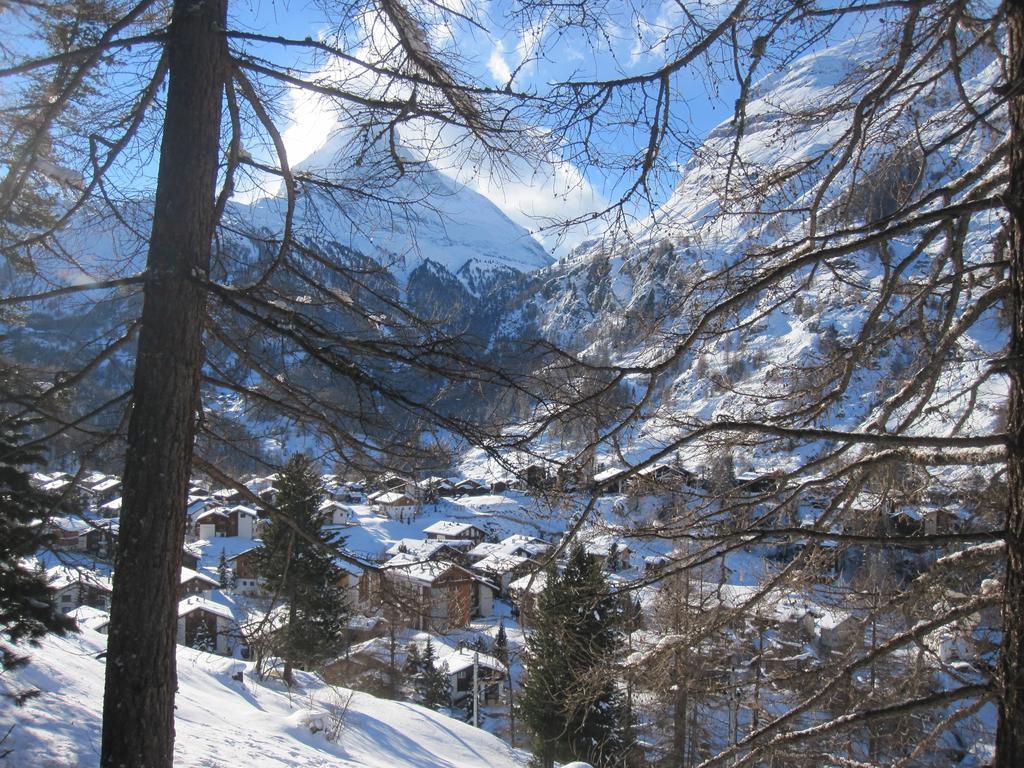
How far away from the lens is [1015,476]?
91.6 inches

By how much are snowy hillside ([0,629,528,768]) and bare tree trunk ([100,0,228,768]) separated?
3.25ft

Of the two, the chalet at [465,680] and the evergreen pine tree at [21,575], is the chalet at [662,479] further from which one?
the chalet at [465,680]

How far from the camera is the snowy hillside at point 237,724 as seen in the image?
5973mm

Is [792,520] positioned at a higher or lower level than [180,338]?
lower

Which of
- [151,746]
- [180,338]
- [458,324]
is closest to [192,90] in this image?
[180,338]

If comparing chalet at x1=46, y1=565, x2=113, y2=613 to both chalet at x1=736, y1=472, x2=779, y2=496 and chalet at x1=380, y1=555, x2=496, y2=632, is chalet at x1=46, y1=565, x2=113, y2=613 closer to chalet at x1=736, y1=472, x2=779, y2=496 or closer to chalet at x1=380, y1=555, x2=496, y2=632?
chalet at x1=380, y1=555, x2=496, y2=632

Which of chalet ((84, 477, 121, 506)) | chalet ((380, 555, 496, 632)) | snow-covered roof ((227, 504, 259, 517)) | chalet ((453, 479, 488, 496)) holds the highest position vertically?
snow-covered roof ((227, 504, 259, 517))

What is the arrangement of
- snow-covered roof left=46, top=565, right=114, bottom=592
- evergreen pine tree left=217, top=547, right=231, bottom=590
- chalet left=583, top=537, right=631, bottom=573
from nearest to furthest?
1. chalet left=583, top=537, right=631, bottom=573
2. snow-covered roof left=46, top=565, right=114, bottom=592
3. evergreen pine tree left=217, top=547, right=231, bottom=590

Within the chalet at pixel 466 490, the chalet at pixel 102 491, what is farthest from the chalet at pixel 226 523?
the chalet at pixel 102 491

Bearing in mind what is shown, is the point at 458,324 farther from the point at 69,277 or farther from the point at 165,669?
the point at 69,277

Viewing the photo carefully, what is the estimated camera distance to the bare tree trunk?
2674 mm

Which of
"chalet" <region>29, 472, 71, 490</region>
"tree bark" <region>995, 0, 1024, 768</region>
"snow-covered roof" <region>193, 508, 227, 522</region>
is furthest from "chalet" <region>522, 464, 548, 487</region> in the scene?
"snow-covered roof" <region>193, 508, 227, 522</region>

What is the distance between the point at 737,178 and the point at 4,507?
5.08 m

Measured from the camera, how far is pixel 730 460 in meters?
3.22
